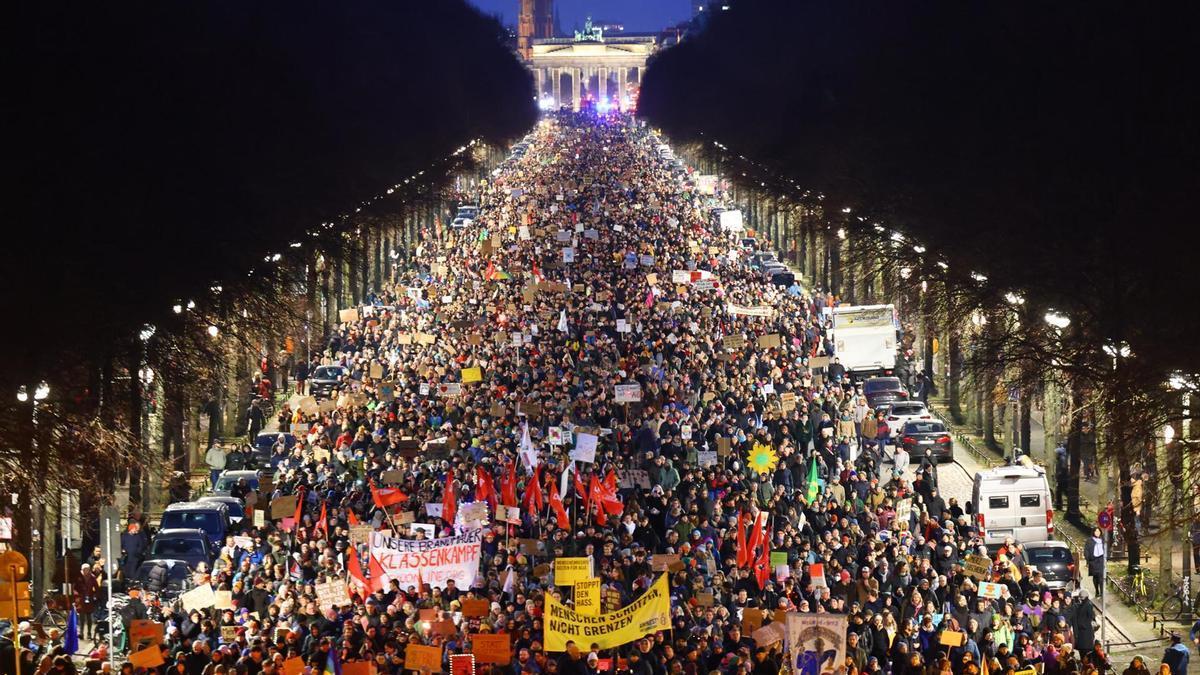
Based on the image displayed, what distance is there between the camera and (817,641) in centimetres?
2181

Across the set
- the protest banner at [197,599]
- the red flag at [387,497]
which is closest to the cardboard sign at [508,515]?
the red flag at [387,497]

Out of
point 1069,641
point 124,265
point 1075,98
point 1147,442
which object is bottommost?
point 1069,641

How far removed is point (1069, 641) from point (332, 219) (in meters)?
41.3

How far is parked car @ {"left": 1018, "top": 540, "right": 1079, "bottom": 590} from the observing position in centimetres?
3088

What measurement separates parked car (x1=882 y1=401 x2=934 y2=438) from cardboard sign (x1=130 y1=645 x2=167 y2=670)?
23136mm

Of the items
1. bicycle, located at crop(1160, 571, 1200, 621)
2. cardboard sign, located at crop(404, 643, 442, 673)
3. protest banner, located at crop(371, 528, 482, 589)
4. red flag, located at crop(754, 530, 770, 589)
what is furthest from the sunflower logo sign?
cardboard sign, located at crop(404, 643, 442, 673)

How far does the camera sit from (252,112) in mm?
57031

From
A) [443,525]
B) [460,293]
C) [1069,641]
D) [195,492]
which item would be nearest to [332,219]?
[460,293]

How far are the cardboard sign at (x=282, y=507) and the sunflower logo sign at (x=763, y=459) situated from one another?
7.49 metres

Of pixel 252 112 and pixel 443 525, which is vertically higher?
pixel 252 112

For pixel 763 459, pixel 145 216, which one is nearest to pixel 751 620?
pixel 763 459

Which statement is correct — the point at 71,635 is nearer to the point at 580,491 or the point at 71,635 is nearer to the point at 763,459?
the point at 580,491

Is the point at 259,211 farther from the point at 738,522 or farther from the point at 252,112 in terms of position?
the point at 738,522

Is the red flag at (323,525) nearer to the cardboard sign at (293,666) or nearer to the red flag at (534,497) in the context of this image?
the red flag at (534,497)
